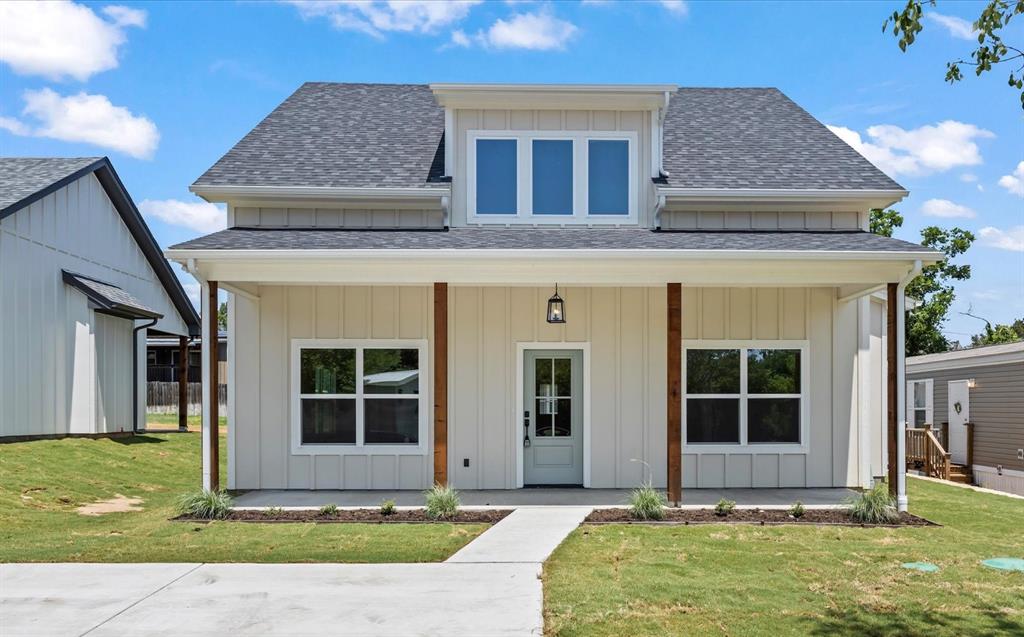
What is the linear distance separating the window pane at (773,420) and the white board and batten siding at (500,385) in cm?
22

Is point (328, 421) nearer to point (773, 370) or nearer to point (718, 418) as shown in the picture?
point (718, 418)

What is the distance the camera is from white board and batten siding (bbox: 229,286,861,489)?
37.2 ft

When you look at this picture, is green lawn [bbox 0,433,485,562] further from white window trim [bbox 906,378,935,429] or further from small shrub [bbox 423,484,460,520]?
white window trim [bbox 906,378,935,429]

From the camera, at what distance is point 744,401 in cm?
1156

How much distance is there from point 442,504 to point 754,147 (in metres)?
7.53

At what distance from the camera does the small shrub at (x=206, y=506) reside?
9.52 meters

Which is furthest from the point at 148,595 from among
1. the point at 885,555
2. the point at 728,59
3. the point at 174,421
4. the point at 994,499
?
the point at 174,421

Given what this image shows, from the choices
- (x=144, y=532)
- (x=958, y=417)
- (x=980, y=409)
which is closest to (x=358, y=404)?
(x=144, y=532)

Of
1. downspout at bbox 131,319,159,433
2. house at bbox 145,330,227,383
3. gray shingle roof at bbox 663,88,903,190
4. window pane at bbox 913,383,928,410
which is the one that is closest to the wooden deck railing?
window pane at bbox 913,383,928,410

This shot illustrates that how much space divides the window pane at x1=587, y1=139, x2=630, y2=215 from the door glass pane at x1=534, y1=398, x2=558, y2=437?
2.79 metres

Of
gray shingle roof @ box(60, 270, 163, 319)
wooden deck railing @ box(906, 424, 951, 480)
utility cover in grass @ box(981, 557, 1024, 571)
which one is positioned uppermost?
gray shingle roof @ box(60, 270, 163, 319)

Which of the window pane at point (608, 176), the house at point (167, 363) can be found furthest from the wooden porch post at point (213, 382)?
the house at point (167, 363)

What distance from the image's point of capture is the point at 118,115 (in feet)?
139

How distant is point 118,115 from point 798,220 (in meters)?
40.3
